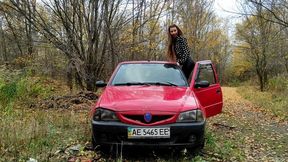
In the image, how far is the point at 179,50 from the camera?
840 cm

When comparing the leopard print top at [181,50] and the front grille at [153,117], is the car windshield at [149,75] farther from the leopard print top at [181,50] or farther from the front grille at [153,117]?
the front grille at [153,117]

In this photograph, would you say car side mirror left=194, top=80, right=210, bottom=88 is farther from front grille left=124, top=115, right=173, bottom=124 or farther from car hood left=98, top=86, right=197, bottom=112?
front grille left=124, top=115, right=173, bottom=124

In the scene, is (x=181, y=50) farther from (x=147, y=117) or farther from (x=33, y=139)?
(x=33, y=139)

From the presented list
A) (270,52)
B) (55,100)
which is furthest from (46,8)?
(270,52)

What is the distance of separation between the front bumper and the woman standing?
10.1 feet

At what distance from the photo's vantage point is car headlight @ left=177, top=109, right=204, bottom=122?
5316 millimetres

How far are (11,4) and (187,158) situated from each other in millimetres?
9975

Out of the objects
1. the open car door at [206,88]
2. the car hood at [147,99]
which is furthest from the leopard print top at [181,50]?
the car hood at [147,99]

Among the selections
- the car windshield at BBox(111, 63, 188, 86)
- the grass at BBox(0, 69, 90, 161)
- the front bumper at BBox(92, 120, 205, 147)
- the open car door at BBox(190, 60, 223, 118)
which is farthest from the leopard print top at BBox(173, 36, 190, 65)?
the front bumper at BBox(92, 120, 205, 147)

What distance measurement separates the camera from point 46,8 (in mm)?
13359

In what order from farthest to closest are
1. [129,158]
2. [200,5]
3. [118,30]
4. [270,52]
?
1. [200,5]
2. [270,52]
3. [118,30]
4. [129,158]

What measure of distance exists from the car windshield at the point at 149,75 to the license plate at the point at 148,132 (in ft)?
5.15

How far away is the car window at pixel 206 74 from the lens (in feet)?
25.4

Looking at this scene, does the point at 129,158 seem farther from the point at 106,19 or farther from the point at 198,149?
the point at 106,19
